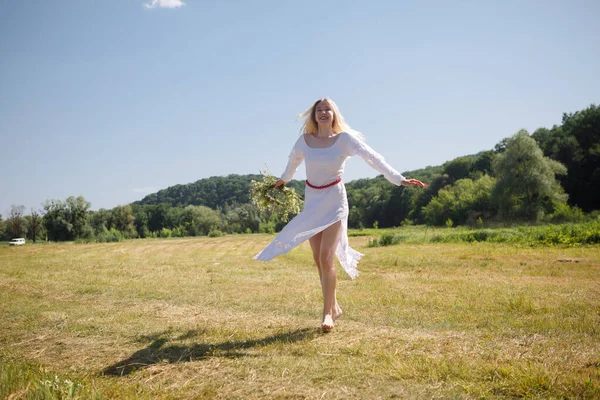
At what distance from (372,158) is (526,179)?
42.6m

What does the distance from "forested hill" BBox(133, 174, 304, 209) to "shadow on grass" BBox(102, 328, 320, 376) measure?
10207 centimetres

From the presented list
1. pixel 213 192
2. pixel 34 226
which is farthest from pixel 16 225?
pixel 213 192

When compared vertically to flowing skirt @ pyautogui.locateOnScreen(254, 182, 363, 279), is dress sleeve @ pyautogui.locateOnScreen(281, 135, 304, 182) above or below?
above

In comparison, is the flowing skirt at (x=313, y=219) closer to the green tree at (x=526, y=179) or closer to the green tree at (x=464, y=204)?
the green tree at (x=526, y=179)

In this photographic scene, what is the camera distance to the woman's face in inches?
232

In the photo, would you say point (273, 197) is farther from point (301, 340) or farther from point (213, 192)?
point (213, 192)

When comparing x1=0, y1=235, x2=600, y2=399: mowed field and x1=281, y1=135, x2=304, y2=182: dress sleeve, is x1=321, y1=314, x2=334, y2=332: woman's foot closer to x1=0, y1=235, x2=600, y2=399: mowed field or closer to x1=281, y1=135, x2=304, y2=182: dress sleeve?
x1=0, y1=235, x2=600, y2=399: mowed field

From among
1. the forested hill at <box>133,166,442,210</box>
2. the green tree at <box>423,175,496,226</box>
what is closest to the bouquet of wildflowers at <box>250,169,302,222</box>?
the green tree at <box>423,175,496,226</box>

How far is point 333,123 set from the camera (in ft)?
20.1

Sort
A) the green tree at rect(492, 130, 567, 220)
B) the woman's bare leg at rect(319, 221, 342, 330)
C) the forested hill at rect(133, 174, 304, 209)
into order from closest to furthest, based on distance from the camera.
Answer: the woman's bare leg at rect(319, 221, 342, 330) < the green tree at rect(492, 130, 567, 220) < the forested hill at rect(133, 174, 304, 209)

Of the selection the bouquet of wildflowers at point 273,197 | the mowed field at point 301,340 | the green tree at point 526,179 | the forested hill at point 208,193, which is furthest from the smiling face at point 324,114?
the forested hill at point 208,193

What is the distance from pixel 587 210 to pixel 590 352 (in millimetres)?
53368

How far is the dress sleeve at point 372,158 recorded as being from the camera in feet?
19.1

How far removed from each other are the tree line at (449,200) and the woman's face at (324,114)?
11.8ft
